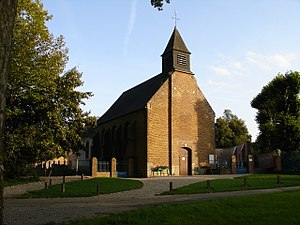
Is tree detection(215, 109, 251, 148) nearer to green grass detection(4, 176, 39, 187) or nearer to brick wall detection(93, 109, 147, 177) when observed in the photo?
brick wall detection(93, 109, 147, 177)

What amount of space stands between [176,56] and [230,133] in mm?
31719

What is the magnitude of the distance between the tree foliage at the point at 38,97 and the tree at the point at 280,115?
23.5 m

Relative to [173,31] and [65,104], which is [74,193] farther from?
[173,31]

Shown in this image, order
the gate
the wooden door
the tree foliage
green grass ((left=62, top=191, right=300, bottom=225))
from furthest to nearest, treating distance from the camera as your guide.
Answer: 1. the wooden door
2. the gate
3. the tree foliage
4. green grass ((left=62, top=191, right=300, bottom=225))

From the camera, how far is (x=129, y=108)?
4169 centimetres

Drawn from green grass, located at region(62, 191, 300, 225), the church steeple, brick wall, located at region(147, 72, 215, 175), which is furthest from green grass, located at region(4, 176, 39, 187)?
the church steeple

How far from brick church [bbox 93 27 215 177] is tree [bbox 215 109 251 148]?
26.1m

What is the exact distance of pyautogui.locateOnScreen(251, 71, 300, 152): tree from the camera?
39125 mm

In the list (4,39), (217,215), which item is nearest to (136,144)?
(217,215)

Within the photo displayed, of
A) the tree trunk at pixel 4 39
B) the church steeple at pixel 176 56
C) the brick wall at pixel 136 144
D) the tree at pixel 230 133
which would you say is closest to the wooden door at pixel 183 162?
the brick wall at pixel 136 144

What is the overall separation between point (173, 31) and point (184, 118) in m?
11.2

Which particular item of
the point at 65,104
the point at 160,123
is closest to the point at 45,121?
the point at 65,104

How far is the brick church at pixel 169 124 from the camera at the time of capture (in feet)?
118

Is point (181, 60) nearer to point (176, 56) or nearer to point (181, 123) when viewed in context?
point (176, 56)
